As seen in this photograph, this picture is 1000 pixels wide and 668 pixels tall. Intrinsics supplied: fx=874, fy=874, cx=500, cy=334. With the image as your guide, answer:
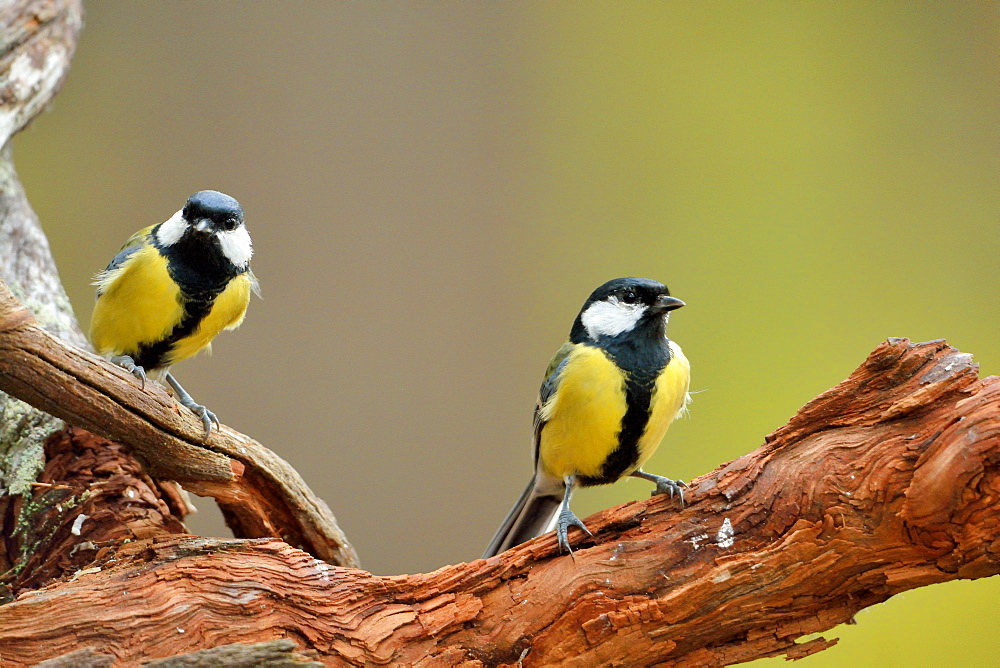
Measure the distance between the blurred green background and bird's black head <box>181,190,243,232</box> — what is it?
62.3 inches

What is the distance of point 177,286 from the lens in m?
1.65

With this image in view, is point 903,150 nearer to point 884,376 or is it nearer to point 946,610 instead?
point 946,610

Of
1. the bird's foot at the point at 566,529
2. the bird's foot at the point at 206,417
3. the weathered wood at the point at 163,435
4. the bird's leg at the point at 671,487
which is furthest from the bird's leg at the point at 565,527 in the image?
the bird's foot at the point at 206,417

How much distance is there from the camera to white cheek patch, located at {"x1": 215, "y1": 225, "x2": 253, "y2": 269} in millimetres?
1649

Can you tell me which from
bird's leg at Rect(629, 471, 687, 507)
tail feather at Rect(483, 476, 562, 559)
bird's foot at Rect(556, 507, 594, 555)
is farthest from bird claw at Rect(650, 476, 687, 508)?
tail feather at Rect(483, 476, 562, 559)

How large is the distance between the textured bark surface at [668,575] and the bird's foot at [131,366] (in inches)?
11.2

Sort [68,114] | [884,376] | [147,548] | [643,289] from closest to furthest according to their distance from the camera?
1. [884,376]
2. [147,548]
3. [643,289]
4. [68,114]

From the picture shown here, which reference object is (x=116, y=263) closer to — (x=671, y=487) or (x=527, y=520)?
(x=527, y=520)

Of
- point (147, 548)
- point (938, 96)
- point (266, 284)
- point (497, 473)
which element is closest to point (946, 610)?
point (497, 473)

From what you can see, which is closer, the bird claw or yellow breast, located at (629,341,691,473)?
the bird claw

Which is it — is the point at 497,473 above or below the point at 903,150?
below

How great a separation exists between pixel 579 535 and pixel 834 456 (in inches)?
16.8

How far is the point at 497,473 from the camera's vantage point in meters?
3.22

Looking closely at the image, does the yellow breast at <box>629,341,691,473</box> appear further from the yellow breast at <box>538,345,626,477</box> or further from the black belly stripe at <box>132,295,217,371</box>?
the black belly stripe at <box>132,295,217,371</box>
